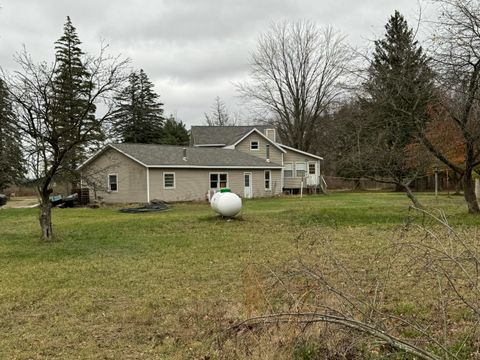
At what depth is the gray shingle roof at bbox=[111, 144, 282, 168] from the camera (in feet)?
81.6

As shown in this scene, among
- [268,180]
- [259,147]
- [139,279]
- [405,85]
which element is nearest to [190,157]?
[268,180]

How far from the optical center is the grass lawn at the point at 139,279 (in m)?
4.36

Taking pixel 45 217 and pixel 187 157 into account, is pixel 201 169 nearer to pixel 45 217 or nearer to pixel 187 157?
pixel 187 157

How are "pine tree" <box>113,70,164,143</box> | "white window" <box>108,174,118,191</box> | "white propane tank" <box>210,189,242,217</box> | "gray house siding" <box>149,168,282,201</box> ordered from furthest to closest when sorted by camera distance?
"pine tree" <box>113,70,164,143</box> < "white window" <box>108,174,118,191</box> < "gray house siding" <box>149,168,282,201</box> < "white propane tank" <box>210,189,242,217</box>

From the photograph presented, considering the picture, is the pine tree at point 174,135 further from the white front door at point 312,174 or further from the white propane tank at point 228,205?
the white propane tank at point 228,205

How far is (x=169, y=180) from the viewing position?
2495 cm

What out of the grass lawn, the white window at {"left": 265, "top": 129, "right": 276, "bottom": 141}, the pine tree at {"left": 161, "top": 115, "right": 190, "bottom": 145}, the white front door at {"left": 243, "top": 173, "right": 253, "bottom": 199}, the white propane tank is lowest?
the grass lawn

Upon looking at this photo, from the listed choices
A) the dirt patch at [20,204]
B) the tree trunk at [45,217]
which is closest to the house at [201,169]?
the dirt patch at [20,204]

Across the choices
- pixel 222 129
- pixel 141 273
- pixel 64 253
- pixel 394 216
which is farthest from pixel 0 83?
pixel 222 129

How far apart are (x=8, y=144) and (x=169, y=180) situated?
1351cm

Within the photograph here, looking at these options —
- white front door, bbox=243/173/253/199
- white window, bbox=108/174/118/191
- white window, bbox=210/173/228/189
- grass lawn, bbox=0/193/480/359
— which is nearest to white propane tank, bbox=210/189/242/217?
grass lawn, bbox=0/193/480/359

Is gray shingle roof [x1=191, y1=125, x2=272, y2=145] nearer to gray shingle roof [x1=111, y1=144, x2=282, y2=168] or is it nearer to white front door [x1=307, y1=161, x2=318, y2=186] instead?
gray shingle roof [x1=111, y1=144, x2=282, y2=168]

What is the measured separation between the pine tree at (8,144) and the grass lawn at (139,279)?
1958 mm

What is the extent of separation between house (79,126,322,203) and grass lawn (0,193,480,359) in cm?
895
